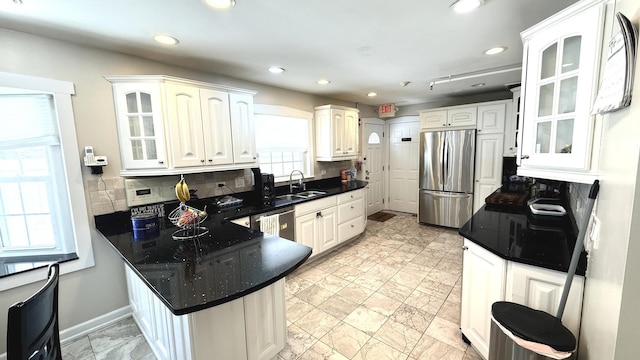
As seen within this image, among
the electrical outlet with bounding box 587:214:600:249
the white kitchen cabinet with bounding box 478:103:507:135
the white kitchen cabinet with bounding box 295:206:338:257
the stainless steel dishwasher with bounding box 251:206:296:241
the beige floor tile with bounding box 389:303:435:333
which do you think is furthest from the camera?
the white kitchen cabinet with bounding box 478:103:507:135

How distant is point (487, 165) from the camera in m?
4.18

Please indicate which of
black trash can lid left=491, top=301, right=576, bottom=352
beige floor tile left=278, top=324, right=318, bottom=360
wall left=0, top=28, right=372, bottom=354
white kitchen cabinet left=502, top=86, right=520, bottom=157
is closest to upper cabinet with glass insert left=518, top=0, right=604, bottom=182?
black trash can lid left=491, top=301, right=576, bottom=352

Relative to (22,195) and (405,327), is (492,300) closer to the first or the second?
(405,327)

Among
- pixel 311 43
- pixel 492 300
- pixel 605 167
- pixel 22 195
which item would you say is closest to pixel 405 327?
pixel 492 300

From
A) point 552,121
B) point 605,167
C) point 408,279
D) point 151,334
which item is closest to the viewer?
point 605,167

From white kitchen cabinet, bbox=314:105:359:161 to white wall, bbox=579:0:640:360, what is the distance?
10.1 feet

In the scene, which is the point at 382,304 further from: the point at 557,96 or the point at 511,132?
the point at 511,132

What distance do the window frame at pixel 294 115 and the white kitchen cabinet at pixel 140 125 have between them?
127cm

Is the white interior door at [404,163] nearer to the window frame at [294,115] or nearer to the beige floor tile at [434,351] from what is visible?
the window frame at [294,115]

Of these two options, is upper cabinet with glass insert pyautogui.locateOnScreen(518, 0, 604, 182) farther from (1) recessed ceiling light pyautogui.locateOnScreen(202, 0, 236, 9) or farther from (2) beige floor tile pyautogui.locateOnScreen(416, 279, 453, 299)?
(1) recessed ceiling light pyautogui.locateOnScreen(202, 0, 236, 9)

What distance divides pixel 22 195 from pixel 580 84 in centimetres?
389

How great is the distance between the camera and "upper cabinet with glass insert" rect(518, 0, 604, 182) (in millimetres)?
1217

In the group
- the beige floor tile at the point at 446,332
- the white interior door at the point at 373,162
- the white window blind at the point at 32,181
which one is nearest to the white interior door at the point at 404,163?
the white interior door at the point at 373,162

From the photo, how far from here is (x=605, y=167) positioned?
1.04 metres
